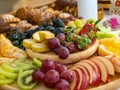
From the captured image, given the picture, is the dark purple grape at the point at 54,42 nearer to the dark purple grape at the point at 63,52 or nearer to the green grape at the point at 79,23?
the dark purple grape at the point at 63,52

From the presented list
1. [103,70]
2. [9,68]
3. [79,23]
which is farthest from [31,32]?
[103,70]

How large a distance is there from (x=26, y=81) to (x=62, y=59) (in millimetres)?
185

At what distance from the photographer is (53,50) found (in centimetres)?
118

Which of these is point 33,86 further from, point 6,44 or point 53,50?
point 6,44

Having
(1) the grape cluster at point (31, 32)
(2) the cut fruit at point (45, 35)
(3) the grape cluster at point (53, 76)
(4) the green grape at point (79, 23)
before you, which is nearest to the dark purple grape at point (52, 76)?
(3) the grape cluster at point (53, 76)

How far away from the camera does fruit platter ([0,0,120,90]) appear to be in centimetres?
102

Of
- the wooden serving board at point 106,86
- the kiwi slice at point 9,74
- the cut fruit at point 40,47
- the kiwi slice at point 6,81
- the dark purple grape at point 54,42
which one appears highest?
the dark purple grape at point 54,42

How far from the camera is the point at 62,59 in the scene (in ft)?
3.83

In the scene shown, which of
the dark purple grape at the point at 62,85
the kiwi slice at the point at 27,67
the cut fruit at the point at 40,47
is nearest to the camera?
the dark purple grape at the point at 62,85

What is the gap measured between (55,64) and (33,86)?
104 mm

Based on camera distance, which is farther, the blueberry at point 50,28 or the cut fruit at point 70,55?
the blueberry at point 50,28

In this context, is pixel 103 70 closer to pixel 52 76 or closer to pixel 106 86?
pixel 106 86

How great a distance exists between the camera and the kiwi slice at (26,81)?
1.03m

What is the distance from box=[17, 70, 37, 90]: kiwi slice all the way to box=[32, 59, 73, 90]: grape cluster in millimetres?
24
